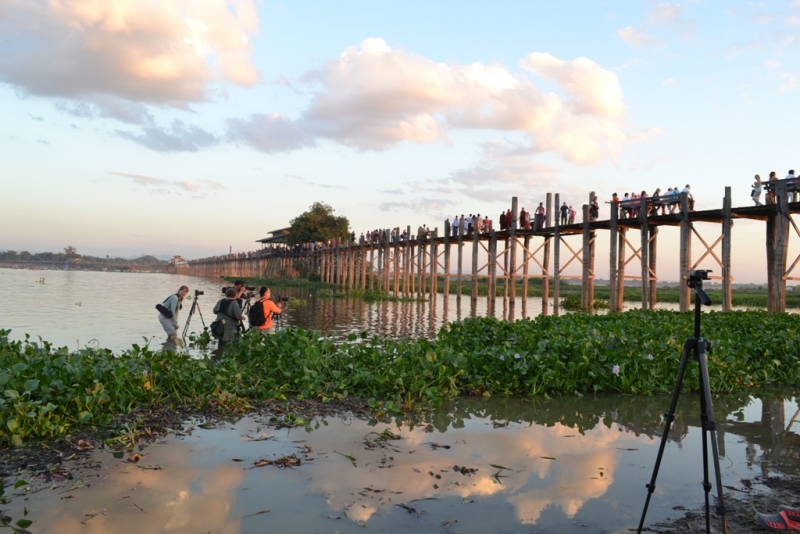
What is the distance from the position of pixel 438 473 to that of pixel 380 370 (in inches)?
120

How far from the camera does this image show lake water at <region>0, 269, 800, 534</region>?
4004mm

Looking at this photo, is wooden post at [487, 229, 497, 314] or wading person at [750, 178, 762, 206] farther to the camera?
wooden post at [487, 229, 497, 314]

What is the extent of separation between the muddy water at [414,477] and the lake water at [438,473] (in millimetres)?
14

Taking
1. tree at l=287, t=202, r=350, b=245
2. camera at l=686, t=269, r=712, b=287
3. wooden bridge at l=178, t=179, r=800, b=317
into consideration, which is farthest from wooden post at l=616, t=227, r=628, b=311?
tree at l=287, t=202, r=350, b=245

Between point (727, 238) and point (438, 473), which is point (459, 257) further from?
point (438, 473)

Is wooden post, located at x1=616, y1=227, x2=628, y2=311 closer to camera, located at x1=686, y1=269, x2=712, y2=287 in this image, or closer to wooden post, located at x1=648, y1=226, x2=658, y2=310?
wooden post, located at x1=648, y1=226, x2=658, y2=310

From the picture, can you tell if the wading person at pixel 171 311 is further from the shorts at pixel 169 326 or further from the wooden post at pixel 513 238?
the wooden post at pixel 513 238

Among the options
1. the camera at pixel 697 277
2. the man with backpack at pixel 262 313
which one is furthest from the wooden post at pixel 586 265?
the camera at pixel 697 277

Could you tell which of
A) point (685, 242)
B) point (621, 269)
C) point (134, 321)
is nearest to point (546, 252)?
point (621, 269)

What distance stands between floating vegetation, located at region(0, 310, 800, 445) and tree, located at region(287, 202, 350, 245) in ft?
168

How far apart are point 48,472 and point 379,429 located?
298 cm

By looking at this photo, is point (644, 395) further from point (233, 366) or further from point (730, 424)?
point (233, 366)

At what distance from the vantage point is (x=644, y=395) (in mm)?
8281

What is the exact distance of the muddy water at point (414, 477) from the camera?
3992 millimetres
